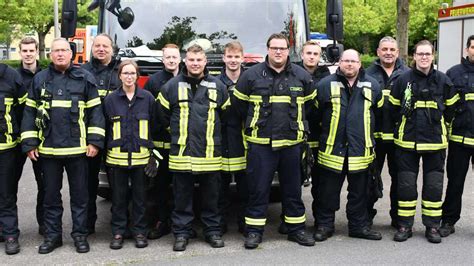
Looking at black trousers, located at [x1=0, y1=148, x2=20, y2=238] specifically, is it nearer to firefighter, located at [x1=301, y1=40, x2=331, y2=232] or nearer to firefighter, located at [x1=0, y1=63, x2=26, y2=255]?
firefighter, located at [x1=0, y1=63, x2=26, y2=255]

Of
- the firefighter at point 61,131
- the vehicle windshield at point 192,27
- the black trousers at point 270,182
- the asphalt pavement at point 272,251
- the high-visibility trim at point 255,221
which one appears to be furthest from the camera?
the vehicle windshield at point 192,27

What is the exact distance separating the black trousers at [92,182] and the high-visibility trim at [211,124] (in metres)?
1.06

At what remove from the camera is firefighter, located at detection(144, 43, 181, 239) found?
5.88m

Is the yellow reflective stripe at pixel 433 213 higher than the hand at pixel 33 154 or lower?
lower

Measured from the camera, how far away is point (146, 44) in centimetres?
651

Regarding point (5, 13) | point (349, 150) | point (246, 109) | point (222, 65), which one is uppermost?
point (5, 13)

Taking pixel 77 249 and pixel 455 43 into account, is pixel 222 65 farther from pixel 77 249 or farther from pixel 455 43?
pixel 455 43

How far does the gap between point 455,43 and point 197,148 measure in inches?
432

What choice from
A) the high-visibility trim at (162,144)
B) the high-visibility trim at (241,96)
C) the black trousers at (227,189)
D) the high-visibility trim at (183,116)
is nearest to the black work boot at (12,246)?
the high-visibility trim at (162,144)

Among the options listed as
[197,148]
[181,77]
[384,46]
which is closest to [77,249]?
[197,148]

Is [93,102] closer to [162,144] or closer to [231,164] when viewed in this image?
[162,144]

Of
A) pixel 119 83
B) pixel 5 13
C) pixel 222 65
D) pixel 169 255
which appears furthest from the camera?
pixel 5 13

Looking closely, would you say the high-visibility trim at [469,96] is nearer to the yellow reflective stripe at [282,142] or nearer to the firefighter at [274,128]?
the firefighter at [274,128]

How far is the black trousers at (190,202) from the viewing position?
563 cm
